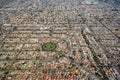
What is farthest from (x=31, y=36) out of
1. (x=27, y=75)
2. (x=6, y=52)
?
(x=27, y=75)

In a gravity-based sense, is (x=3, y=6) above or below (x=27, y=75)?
above

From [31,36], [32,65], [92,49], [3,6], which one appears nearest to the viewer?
[32,65]

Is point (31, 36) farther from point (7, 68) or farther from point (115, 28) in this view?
point (115, 28)

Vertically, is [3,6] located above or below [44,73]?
above

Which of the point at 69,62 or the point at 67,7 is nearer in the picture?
the point at 69,62

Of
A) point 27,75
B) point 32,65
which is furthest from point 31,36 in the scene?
point 27,75

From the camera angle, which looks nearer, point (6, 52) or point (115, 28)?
point (6, 52)

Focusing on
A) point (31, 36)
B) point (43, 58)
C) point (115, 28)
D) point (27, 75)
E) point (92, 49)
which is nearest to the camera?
point (27, 75)

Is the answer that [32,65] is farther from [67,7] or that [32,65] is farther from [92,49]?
[67,7]

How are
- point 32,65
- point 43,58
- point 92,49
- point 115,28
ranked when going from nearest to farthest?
point 32,65 → point 43,58 → point 92,49 → point 115,28
